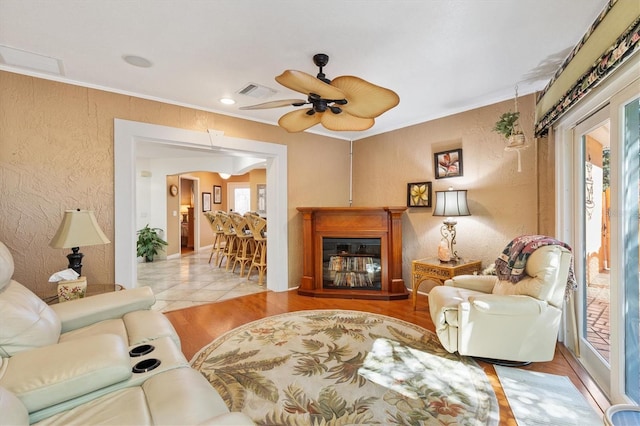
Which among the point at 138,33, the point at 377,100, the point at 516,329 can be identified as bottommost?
the point at 516,329

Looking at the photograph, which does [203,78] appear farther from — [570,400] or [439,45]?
[570,400]

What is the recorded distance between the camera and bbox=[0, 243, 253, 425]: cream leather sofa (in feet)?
3.43

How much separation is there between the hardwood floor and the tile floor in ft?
1.08

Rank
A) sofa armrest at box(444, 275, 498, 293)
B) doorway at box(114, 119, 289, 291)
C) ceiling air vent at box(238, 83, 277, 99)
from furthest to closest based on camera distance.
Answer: doorway at box(114, 119, 289, 291)
ceiling air vent at box(238, 83, 277, 99)
sofa armrest at box(444, 275, 498, 293)

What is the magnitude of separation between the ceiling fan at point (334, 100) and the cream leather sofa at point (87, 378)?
5.19 ft

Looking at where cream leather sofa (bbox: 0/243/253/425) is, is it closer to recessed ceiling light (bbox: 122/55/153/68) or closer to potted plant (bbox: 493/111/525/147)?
recessed ceiling light (bbox: 122/55/153/68)

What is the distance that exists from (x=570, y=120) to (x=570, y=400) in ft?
6.89

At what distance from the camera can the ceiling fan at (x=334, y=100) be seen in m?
1.66

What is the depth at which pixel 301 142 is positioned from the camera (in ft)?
14.3

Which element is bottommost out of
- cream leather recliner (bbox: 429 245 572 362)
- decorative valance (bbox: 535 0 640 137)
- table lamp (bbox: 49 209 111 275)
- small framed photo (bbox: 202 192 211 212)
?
cream leather recliner (bbox: 429 245 572 362)

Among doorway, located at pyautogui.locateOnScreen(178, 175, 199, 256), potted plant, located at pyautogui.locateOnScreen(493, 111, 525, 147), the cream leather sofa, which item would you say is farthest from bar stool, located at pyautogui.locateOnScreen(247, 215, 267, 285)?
doorway, located at pyautogui.locateOnScreen(178, 175, 199, 256)

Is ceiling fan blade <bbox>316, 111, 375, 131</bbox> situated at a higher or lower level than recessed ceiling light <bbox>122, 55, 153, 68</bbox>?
lower

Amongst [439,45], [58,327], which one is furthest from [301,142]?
[58,327]

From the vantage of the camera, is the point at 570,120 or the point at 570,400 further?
the point at 570,120
